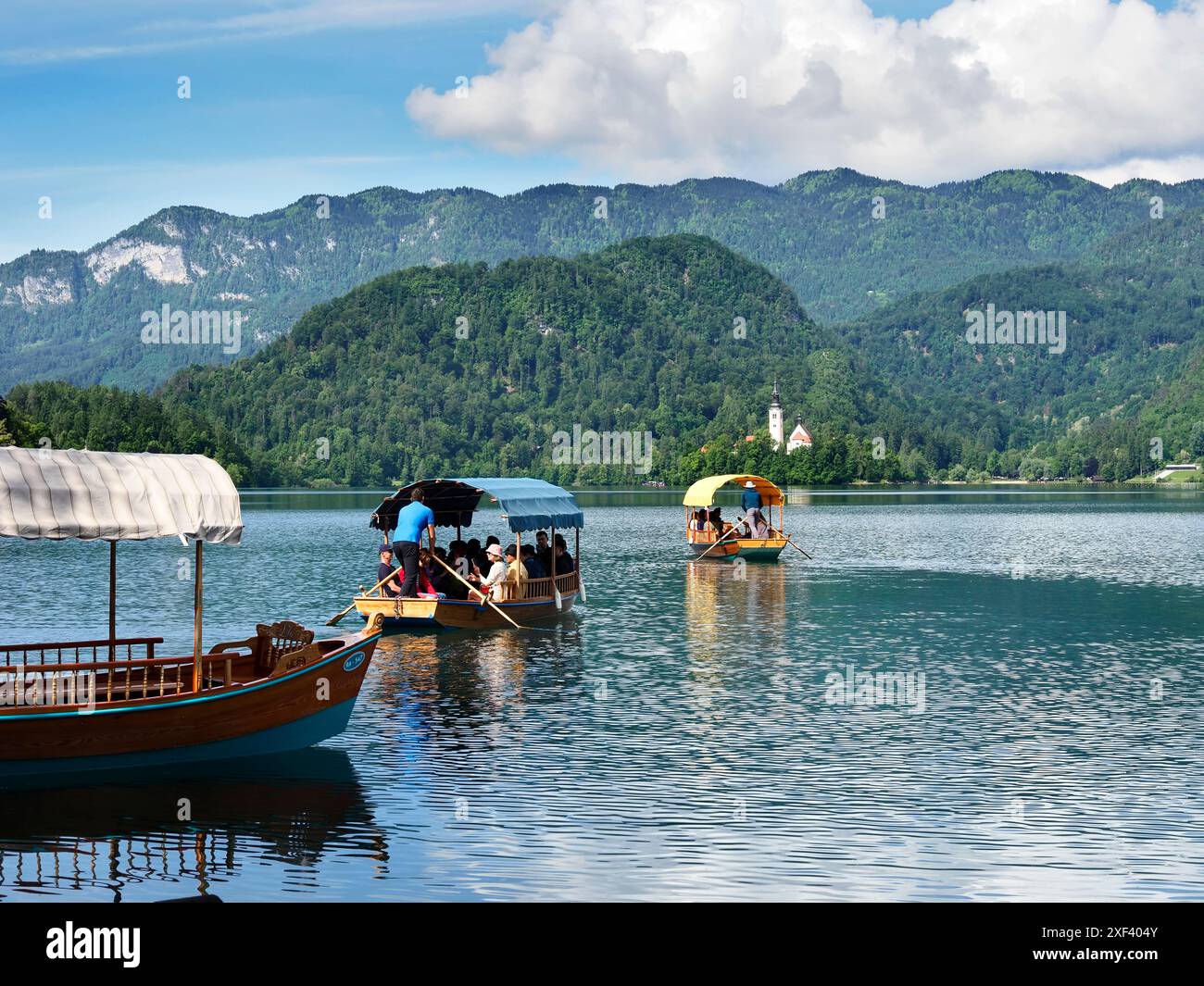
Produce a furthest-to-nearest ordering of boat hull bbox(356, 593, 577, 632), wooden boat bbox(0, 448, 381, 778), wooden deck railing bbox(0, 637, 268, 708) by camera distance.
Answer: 1. boat hull bbox(356, 593, 577, 632)
2. wooden deck railing bbox(0, 637, 268, 708)
3. wooden boat bbox(0, 448, 381, 778)

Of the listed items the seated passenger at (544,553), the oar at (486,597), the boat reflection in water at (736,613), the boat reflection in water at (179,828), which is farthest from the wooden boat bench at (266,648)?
the seated passenger at (544,553)

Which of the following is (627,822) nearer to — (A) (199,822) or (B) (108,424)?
(A) (199,822)

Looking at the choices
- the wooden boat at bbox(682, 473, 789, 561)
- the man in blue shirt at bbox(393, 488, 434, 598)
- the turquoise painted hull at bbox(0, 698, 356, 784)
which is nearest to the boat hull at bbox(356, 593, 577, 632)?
the man in blue shirt at bbox(393, 488, 434, 598)

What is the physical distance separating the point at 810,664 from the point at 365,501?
165551 millimetres

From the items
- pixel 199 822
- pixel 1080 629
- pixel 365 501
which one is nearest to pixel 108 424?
pixel 365 501

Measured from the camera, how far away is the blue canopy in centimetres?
4294

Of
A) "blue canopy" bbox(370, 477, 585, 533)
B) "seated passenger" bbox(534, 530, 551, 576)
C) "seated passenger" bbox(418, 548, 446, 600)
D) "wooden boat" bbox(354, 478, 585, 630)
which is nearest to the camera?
"wooden boat" bbox(354, 478, 585, 630)

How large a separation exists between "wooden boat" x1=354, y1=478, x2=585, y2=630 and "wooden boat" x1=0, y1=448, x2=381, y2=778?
1450cm

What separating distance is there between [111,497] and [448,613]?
19390 mm

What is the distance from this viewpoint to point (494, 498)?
4166 cm

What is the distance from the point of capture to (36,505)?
2155cm

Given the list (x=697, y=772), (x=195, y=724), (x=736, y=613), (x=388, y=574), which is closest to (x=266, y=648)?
(x=195, y=724)

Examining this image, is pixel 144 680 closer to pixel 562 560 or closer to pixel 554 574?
pixel 554 574

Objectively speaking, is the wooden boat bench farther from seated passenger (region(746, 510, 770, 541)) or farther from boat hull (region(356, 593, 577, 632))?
seated passenger (region(746, 510, 770, 541))
